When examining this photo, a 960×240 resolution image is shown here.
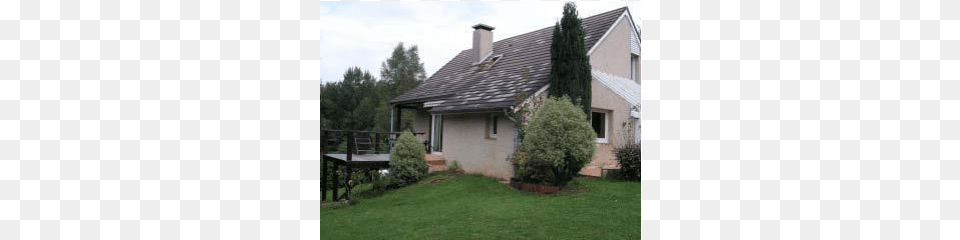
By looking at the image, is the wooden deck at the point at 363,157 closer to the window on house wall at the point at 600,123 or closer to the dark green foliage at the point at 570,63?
the dark green foliage at the point at 570,63

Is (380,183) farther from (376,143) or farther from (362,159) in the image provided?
(376,143)

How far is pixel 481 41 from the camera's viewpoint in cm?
2133

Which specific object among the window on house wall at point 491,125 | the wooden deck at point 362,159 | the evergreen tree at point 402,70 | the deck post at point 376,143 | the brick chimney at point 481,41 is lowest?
the wooden deck at point 362,159

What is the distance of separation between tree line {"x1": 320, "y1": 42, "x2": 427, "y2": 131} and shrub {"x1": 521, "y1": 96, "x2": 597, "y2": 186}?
17.0m

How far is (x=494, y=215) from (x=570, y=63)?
20.2ft

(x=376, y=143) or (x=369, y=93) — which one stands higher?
(x=369, y=93)

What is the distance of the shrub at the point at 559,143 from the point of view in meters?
10.8

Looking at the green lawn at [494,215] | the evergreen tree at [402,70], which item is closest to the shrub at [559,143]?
the green lawn at [494,215]

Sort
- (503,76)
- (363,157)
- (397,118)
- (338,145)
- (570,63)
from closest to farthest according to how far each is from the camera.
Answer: (570,63), (363,157), (338,145), (503,76), (397,118)

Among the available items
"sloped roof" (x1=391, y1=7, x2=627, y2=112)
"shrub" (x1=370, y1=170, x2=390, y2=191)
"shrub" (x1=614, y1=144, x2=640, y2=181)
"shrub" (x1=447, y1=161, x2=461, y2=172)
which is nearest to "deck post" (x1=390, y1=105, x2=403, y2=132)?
"sloped roof" (x1=391, y1=7, x2=627, y2=112)

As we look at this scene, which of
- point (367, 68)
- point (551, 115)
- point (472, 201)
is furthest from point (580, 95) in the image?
point (367, 68)

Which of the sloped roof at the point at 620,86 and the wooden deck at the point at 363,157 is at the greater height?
the sloped roof at the point at 620,86

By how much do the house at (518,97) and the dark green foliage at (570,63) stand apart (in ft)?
2.60

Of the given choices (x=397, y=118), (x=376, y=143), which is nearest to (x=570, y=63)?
(x=376, y=143)
